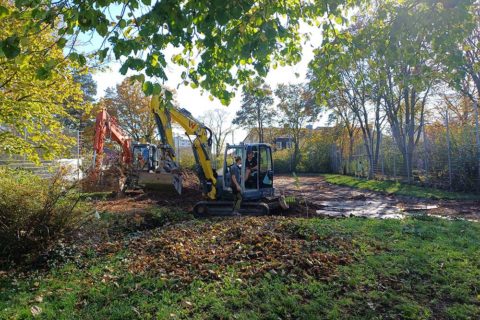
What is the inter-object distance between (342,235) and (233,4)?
465 centimetres

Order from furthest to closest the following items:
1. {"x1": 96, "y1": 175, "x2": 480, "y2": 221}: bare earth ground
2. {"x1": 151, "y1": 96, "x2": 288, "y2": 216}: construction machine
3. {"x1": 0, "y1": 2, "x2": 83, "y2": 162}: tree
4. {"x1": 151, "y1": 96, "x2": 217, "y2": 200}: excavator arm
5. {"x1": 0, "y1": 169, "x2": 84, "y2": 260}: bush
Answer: {"x1": 151, "y1": 96, "x2": 217, "y2": 200}: excavator arm → {"x1": 151, "y1": 96, "x2": 288, "y2": 216}: construction machine → {"x1": 96, "y1": 175, "x2": 480, "y2": 221}: bare earth ground → {"x1": 0, "y1": 2, "x2": 83, "y2": 162}: tree → {"x1": 0, "y1": 169, "x2": 84, "y2": 260}: bush

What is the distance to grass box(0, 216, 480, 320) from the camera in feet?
Answer: 13.3

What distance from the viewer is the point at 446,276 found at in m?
4.97

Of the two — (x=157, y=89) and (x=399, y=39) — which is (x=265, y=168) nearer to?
(x=399, y=39)

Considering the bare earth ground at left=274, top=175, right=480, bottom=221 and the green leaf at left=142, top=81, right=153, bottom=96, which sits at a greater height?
the green leaf at left=142, top=81, right=153, bottom=96

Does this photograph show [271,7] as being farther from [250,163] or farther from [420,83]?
[250,163]

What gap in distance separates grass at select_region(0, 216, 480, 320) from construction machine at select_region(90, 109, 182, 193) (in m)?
7.49

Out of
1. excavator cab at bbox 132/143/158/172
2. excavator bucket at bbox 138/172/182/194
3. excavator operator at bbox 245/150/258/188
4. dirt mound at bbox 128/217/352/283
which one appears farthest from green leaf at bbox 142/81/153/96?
excavator cab at bbox 132/143/158/172

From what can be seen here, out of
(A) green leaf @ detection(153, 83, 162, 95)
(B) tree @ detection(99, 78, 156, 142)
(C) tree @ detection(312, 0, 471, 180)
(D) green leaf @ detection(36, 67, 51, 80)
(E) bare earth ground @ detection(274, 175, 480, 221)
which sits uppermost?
(B) tree @ detection(99, 78, 156, 142)

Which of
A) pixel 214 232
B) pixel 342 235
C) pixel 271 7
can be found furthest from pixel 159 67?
pixel 342 235

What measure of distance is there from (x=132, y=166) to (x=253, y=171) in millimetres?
6751

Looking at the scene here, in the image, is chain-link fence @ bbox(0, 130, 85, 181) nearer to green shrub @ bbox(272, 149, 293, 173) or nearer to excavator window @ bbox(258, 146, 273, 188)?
excavator window @ bbox(258, 146, 273, 188)

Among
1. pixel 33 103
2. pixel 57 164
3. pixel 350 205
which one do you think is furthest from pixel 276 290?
pixel 350 205

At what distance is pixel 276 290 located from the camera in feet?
14.8
